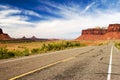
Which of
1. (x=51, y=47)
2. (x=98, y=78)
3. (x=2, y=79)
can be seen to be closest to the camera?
(x=2, y=79)

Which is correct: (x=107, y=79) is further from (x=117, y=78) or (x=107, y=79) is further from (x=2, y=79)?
(x=2, y=79)

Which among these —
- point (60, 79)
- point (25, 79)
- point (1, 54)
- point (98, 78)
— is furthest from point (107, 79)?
point (1, 54)

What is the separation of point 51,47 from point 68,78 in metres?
28.0

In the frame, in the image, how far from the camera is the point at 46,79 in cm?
767

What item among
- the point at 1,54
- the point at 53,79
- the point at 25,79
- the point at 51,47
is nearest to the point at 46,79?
the point at 53,79

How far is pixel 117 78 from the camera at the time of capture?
823 cm

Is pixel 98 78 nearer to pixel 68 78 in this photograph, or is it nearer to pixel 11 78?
pixel 68 78

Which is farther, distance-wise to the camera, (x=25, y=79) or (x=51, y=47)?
(x=51, y=47)

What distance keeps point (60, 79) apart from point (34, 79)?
39.5 inches

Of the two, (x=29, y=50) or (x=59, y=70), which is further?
(x=29, y=50)

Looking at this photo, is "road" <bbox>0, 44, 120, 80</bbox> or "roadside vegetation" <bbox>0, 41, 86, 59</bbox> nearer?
"road" <bbox>0, 44, 120, 80</bbox>

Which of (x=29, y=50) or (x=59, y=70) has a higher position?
(x=59, y=70)

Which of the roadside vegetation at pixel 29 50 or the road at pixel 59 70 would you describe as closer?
the road at pixel 59 70

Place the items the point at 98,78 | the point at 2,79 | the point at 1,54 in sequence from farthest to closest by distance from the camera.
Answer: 1. the point at 1,54
2. the point at 98,78
3. the point at 2,79
